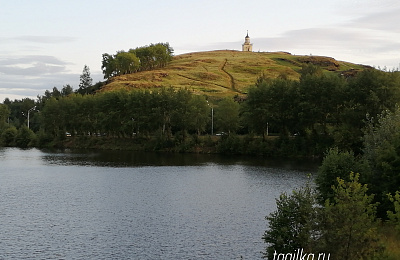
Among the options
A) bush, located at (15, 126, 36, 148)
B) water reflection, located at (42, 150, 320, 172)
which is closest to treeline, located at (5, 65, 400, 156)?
water reflection, located at (42, 150, 320, 172)

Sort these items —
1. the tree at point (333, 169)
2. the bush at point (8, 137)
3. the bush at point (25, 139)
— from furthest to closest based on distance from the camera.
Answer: the bush at point (8, 137) < the bush at point (25, 139) < the tree at point (333, 169)

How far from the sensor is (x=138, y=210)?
5006cm

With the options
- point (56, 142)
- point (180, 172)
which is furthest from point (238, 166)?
point (56, 142)

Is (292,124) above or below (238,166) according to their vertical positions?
above

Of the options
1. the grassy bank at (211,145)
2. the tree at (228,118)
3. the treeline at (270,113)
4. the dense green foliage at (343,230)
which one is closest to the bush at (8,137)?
the grassy bank at (211,145)

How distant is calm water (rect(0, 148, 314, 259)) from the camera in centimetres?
3650

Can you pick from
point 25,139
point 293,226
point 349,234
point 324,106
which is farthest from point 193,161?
point 25,139

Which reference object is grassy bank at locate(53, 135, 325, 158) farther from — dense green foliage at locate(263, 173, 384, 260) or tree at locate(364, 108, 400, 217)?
dense green foliage at locate(263, 173, 384, 260)

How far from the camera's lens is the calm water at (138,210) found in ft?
120

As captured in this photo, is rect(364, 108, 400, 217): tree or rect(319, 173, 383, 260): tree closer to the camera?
rect(319, 173, 383, 260): tree

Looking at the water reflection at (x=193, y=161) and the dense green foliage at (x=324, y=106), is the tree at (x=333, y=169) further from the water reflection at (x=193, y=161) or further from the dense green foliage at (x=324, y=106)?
the dense green foliage at (x=324, y=106)

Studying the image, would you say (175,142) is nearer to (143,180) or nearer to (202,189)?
(143,180)

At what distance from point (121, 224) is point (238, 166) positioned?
50.0 meters

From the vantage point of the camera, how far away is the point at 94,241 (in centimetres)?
3850
